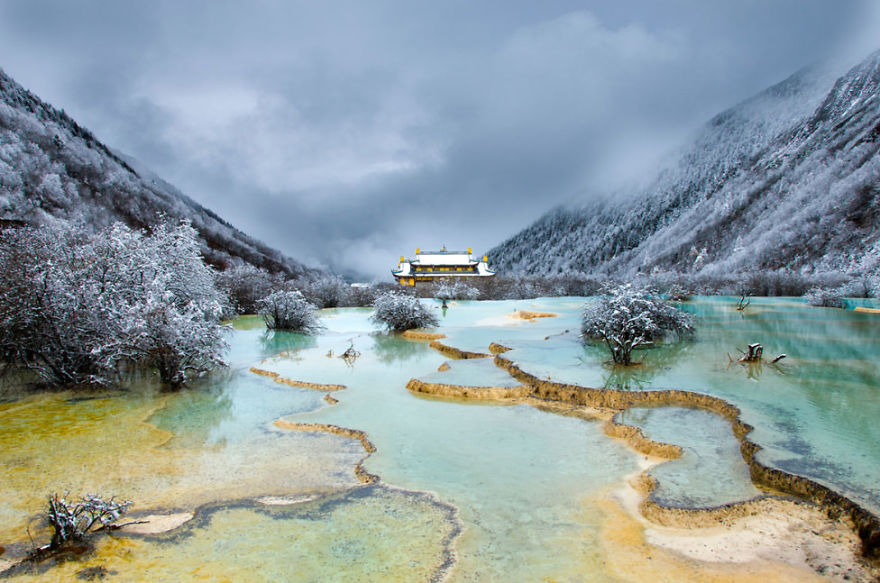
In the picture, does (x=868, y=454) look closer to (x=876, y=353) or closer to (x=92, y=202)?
(x=876, y=353)

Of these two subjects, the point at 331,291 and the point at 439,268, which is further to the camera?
the point at 439,268

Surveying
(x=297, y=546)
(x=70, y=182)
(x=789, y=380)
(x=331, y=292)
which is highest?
(x=70, y=182)

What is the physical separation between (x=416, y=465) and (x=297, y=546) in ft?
6.74

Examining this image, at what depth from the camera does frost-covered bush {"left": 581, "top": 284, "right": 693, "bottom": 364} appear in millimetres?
11625

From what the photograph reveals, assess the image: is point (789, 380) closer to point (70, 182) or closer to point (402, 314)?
point (402, 314)

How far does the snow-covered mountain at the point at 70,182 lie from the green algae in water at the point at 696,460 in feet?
162

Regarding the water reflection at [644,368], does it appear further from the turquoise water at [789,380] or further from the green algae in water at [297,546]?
the green algae in water at [297,546]

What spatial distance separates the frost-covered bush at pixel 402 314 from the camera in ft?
65.6

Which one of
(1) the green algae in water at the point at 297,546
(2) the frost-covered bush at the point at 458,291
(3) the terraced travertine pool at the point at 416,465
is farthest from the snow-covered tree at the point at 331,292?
(1) the green algae in water at the point at 297,546

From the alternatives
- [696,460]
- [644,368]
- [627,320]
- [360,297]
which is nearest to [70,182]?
[360,297]

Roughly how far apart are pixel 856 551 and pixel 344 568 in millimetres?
3936

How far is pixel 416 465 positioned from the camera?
6.00 metres

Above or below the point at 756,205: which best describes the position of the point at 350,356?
below

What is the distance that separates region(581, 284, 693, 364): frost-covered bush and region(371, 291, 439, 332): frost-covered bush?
7118mm
